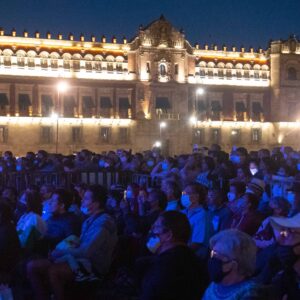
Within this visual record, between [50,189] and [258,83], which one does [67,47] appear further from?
[50,189]

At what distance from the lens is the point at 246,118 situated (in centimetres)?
5581

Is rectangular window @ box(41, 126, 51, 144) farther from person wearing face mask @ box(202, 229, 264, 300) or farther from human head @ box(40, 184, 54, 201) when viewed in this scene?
person wearing face mask @ box(202, 229, 264, 300)

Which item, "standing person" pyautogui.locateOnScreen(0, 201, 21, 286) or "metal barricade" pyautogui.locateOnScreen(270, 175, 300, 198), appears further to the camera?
"metal barricade" pyautogui.locateOnScreen(270, 175, 300, 198)

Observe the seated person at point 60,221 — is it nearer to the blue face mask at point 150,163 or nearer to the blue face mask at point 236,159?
the blue face mask at point 236,159

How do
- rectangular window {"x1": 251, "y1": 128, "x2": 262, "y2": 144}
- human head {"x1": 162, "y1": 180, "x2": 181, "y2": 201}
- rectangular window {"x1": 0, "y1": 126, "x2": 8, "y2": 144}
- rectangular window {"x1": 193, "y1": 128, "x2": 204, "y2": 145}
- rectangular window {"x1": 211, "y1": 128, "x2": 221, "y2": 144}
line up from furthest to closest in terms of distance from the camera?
rectangular window {"x1": 251, "y1": 128, "x2": 262, "y2": 144} → rectangular window {"x1": 211, "y1": 128, "x2": 221, "y2": 144} → rectangular window {"x1": 193, "y1": 128, "x2": 204, "y2": 145} → rectangular window {"x1": 0, "y1": 126, "x2": 8, "y2": 144} → human head {"x1": 162, "y1": 180, "x2": 181, "y2": 201}

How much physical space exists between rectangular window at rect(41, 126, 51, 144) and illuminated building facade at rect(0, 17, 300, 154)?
90 millimetres

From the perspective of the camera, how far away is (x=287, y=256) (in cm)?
521

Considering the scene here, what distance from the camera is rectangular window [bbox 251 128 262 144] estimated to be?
Result: 5588 cm

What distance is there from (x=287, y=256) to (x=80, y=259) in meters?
2.96

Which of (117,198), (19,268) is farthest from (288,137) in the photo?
(19,268)

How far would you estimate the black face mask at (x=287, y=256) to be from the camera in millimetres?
5152

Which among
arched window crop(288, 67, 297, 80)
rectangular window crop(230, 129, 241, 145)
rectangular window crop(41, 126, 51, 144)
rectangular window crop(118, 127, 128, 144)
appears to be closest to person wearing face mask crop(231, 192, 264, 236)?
rectangular window crop(41, 126, 51, 144)

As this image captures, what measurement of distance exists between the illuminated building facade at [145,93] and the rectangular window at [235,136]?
105 millimetres

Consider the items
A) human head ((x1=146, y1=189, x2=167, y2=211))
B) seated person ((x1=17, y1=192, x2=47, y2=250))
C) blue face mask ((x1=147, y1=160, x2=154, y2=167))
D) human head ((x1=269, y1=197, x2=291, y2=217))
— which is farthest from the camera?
blue face mask ((x1=147, y1=160, x2=154, y2=167))
